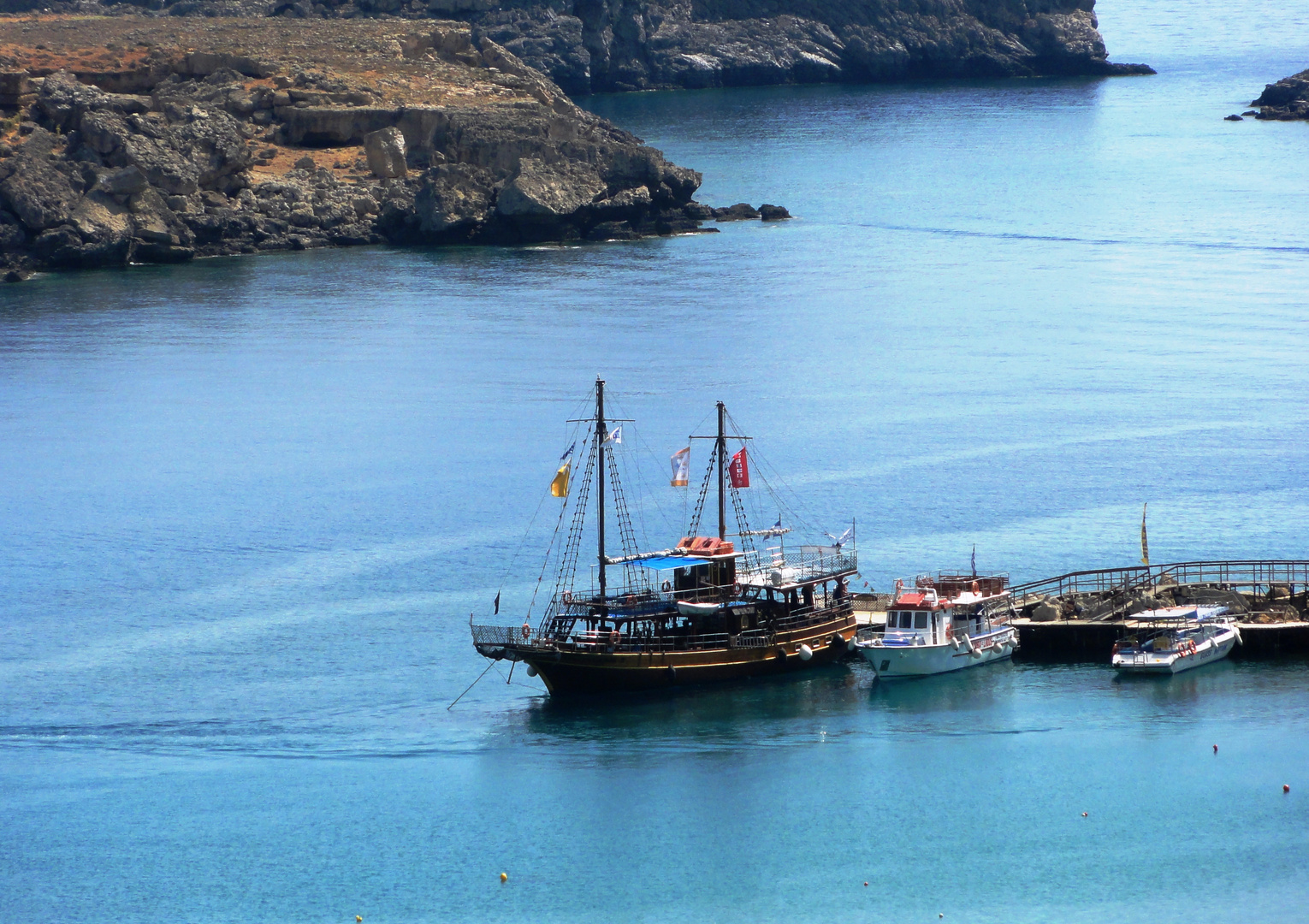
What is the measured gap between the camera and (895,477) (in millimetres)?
67438

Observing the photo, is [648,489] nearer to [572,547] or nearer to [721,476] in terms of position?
[572,547]

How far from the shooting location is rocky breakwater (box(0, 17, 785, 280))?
369ft

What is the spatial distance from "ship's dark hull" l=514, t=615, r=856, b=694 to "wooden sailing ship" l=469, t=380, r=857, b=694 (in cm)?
2

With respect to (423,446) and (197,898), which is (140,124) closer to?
(423,446)

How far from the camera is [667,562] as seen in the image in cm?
5053

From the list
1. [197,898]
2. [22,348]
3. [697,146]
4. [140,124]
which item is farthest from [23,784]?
[697,146]

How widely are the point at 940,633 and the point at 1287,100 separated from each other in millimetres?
155628

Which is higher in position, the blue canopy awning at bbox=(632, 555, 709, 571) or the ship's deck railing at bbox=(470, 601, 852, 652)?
the blue canopy awning at bbox=(632, 555, 709, 571)

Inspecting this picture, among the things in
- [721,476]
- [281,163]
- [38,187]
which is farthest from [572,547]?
[281,163]

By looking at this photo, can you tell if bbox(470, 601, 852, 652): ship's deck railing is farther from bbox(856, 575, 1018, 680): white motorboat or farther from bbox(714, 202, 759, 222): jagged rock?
bbox(714, 202, 759, 222): jagged rock

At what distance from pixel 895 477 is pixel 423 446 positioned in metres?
18.9

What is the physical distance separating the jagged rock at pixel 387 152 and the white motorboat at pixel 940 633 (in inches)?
3032

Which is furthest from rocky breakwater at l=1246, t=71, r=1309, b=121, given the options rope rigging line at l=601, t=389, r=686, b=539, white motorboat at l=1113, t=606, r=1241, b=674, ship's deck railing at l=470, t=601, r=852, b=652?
ship's deck railing at l=470, t=601, r=852, b=652

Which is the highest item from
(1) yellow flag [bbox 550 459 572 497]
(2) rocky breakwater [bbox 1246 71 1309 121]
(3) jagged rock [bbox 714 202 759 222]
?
(2) rocky breakwater [bbox 1246 71 1309 121]
